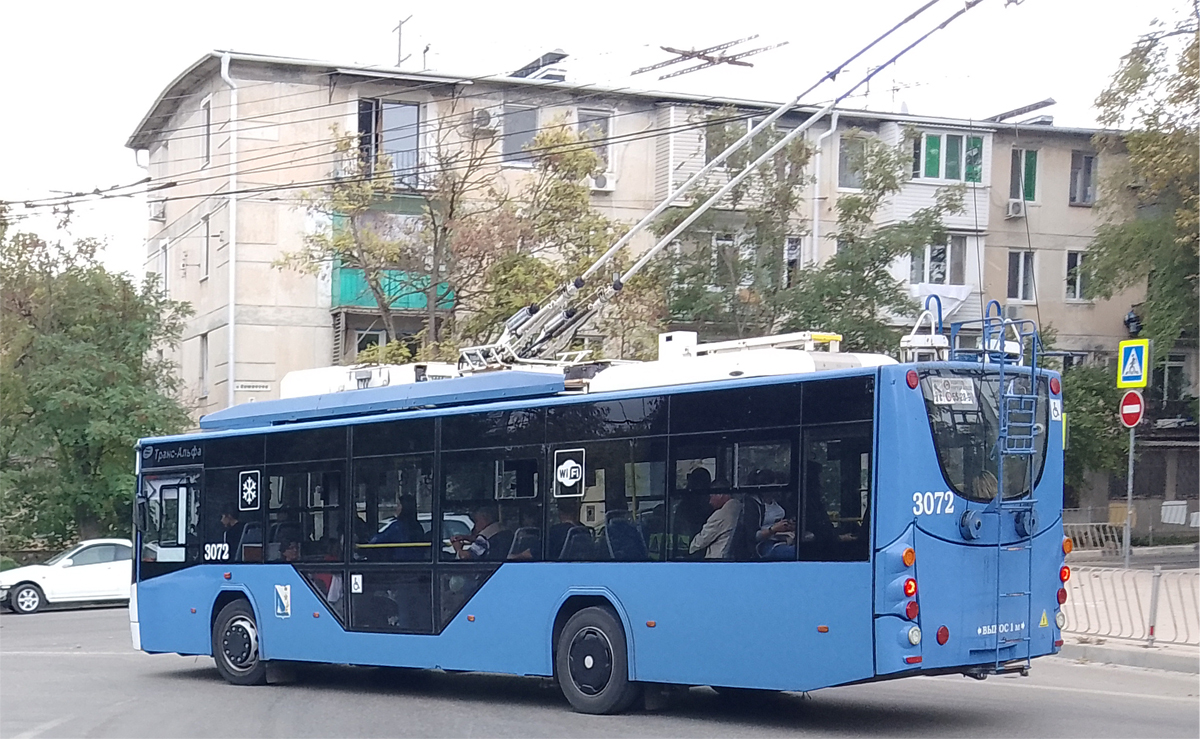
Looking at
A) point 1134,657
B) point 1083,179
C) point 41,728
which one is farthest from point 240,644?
point 1083,179

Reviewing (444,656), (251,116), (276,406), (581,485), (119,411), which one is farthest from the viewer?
(251,116)

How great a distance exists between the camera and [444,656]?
43.7ft

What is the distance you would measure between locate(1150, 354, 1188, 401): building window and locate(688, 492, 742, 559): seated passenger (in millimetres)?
33546

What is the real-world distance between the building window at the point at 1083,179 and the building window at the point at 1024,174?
1299 mm

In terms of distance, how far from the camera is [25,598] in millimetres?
28422

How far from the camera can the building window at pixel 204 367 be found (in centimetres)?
3791

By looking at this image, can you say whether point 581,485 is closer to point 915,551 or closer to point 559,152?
point 915,551

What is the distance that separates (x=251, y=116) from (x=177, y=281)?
6933 mm

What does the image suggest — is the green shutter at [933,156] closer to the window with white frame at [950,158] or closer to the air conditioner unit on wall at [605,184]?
the window with white frame at [950,158]

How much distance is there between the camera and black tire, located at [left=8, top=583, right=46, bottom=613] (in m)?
28.4

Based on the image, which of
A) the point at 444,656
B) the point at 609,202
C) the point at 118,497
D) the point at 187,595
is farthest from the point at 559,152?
the point at 444,656

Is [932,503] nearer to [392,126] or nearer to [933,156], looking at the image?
[392,126]

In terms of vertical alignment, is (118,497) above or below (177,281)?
below

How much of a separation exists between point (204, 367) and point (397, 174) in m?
10.1
